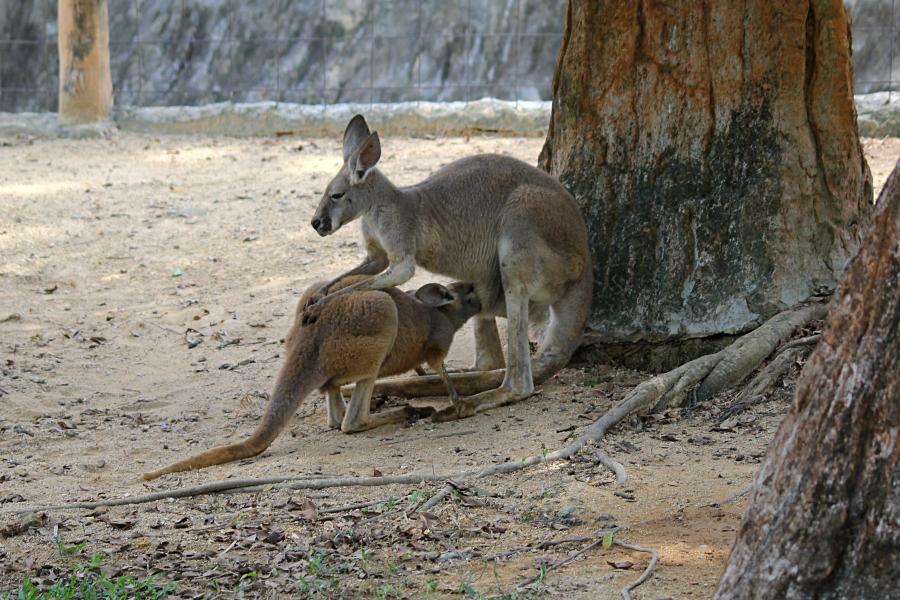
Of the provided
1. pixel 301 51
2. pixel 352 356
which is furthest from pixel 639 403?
pixel 301 51

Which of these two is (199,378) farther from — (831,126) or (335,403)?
(831,126)

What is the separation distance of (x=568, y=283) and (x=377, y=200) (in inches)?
40.7

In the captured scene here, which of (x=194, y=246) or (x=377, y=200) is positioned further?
(x=194, y=246)

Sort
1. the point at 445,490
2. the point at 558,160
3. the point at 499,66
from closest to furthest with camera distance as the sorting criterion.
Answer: the point at 445,490, the point at 558,160, the point at 499,66

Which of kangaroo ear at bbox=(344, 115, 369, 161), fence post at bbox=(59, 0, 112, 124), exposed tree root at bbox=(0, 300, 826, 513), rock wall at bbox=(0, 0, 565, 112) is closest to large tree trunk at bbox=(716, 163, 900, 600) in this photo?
exposed tree root at bbox=(0, 300, 826, 513)

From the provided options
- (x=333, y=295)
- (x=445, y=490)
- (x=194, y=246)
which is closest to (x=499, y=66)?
(x=194, y=246)

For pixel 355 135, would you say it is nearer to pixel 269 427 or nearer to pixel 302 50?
pixel 269 427

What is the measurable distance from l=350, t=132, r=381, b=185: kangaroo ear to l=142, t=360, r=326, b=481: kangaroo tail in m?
1.03

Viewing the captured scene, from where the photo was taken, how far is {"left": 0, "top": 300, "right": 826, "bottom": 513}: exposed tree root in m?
4.39

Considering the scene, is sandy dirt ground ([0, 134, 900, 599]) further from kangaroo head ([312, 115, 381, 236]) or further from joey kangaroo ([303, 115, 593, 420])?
kangaroo head ([312, 115, 381, 236])

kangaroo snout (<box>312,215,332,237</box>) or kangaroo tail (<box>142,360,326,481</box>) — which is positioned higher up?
kangaroo snout (<box>312,215,332,237</box>)

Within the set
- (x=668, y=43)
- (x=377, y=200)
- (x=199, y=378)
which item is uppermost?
(x=668, y=43)

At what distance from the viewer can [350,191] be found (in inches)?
225

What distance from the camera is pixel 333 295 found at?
541 centimetres
